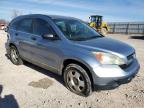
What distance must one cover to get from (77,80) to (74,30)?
1383mm

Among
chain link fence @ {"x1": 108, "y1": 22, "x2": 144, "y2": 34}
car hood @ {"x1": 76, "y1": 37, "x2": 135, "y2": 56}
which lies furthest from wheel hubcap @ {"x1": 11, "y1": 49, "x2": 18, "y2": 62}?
chain link fence @ {"x1": 108, "y1": 22, "x2": 144, "y2": 34}

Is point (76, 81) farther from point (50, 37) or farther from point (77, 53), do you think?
point (50, 37)

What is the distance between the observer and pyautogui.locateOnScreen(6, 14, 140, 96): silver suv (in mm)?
4152

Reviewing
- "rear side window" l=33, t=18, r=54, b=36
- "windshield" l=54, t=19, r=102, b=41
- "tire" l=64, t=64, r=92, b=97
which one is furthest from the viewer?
"rear side window" l=33, t=18, r=54, b=36

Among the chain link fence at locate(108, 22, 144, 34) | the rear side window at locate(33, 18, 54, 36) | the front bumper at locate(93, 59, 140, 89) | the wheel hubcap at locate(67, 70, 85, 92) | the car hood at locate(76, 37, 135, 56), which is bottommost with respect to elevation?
the chain link fence at locate(108, 22, 144, 34)

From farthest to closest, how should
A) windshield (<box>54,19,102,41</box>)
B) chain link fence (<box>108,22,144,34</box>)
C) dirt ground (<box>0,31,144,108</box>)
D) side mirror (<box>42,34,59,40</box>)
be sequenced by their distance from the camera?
chain link fence (<box>108,22,144,34</box>) < windshield (<box>54,19,102,41</box>) < side mirror (<box>42,34,59,40</box>) < dirt ground (<box>0,31,144,108</box>)

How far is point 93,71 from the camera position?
13.5 ft

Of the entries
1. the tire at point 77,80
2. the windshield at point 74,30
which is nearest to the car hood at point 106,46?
the windshield at point 74,30

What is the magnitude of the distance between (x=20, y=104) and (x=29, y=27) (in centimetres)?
264

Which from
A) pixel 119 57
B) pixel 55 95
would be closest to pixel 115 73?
pixel 119 57

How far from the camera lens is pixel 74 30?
17.4 feet

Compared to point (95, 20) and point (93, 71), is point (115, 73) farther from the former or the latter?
point (95, 20)

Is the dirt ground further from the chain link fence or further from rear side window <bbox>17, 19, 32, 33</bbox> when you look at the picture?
the chain link fence

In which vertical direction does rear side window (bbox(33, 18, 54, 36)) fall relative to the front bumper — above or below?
above
